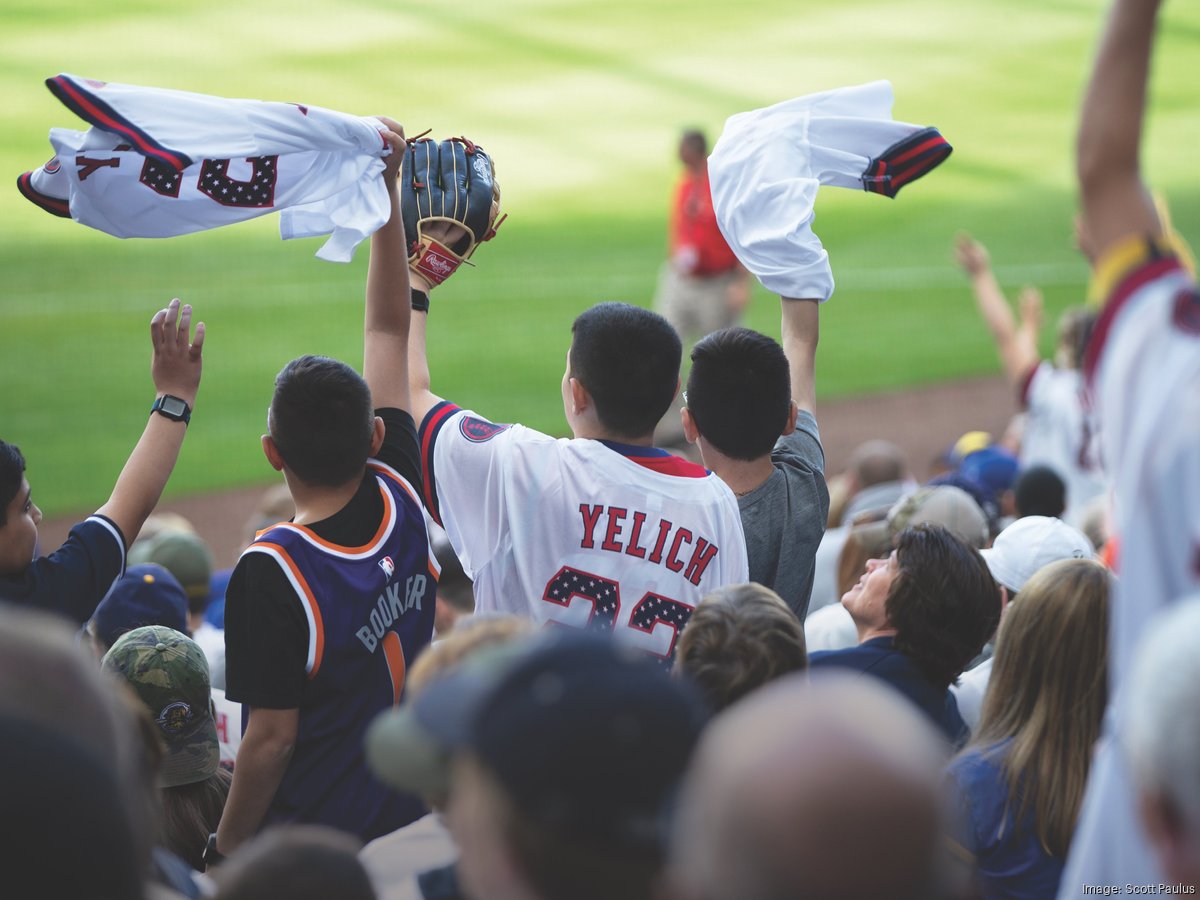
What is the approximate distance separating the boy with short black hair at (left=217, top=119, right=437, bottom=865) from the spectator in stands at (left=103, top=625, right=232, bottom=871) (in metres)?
0.08

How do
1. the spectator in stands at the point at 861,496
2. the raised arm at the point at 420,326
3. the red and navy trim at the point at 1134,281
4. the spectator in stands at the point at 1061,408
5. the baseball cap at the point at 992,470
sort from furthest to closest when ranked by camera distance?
1. the spectator in stands at the point at 1061,408
2. the baseball cap at the point at 992,470
3. the spectator in stands at the point at 861,496
4. the raised arm at the point at 420,326
5. the red and navy trim at the point at 1134,281

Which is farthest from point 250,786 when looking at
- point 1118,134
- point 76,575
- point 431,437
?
point 1118,134

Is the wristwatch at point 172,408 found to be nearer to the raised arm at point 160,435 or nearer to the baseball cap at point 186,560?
the raised arm at point 160,435

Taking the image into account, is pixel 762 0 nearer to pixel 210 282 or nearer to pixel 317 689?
pixel 210 282

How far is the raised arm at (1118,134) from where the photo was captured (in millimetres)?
1678

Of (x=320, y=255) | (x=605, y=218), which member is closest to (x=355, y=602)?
(x=320, y=255)

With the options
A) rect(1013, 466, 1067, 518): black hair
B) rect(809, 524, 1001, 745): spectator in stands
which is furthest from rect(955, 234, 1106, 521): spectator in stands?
rect(809, 524, 1001, 745): spectator in stands

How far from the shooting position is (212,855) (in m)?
2.61

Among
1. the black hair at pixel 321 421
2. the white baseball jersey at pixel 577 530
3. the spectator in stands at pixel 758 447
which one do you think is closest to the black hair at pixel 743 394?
the spectator in stands at pixel 758 447

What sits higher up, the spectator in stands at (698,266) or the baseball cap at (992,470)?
the spectator in stands at (698,266)

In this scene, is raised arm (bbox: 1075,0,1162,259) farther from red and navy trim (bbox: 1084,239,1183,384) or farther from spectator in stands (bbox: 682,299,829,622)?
spectator in stands (bbox: 682,299,829,622)

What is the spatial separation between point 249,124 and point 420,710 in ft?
4.69

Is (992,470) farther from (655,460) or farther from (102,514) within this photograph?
(102,514)

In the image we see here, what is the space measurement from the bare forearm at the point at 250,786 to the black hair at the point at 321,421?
1.68 ft
